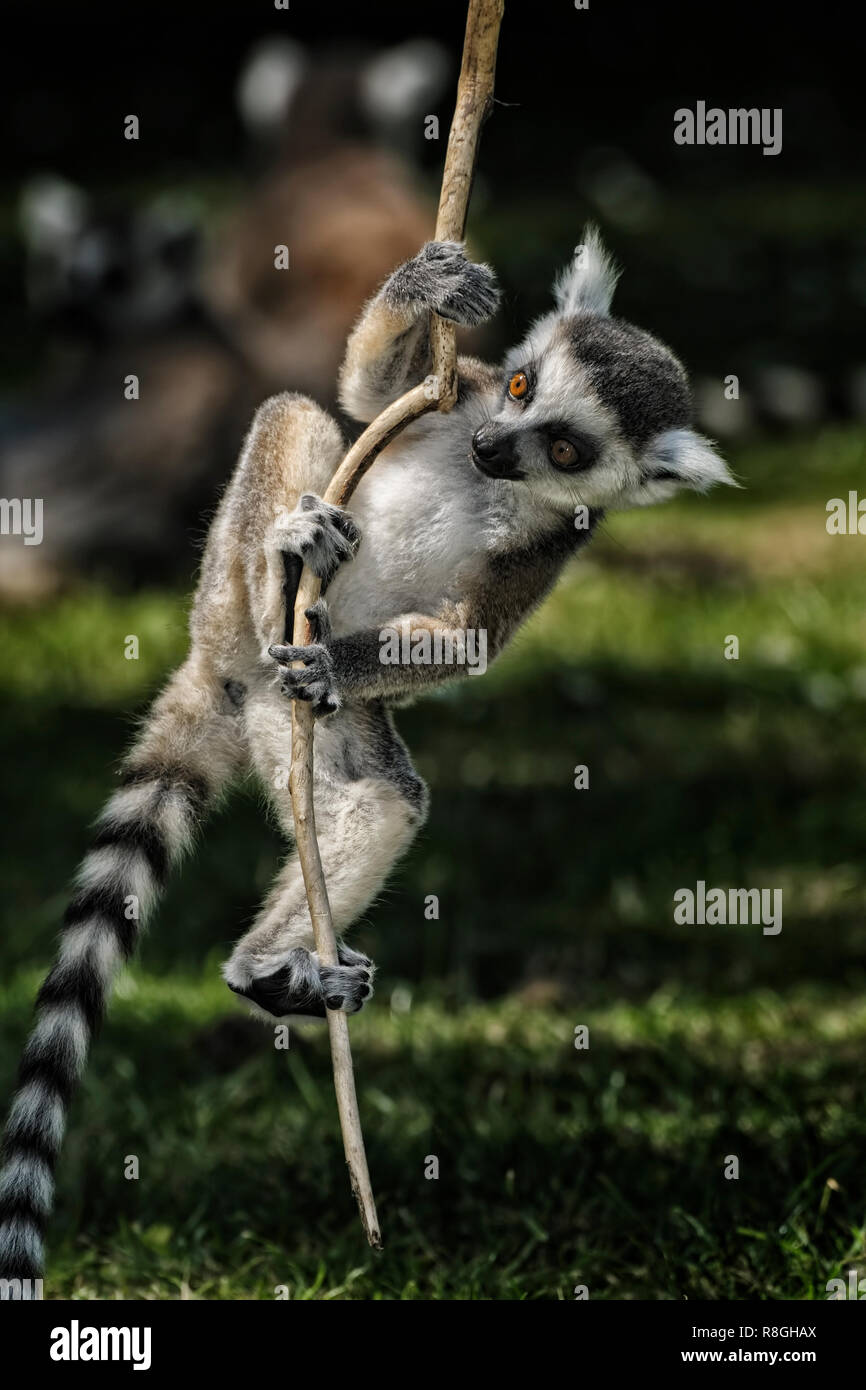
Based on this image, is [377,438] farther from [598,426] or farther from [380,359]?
[598,426]

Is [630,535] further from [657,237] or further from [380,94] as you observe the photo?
[657,237]

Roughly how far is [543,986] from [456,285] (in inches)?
140

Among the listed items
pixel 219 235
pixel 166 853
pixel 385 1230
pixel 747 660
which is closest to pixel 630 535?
pixel 747 660

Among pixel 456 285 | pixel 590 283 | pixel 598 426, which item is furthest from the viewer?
pixel 590 283

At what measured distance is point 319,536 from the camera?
3.43m

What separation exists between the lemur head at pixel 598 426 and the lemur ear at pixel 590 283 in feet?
0.30

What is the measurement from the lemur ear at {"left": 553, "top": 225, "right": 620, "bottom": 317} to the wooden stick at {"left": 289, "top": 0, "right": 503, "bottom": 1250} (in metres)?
0.98

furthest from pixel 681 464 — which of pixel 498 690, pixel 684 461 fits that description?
pixel 498 690

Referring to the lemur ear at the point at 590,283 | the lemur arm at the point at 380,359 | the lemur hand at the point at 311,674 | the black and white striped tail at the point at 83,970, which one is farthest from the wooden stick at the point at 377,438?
the lemur ear at the point at 590,283

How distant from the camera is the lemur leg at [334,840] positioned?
3393 mm

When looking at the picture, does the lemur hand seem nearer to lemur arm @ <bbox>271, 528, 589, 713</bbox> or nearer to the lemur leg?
lemur arm @ <bbox>271, 528, 589, 713</bbox>

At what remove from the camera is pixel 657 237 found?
51.5 feet

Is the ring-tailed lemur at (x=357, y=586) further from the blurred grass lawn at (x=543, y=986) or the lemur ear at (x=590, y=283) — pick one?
the blurred grass lawn at (x=543, y=986)

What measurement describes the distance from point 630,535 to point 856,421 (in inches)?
141
